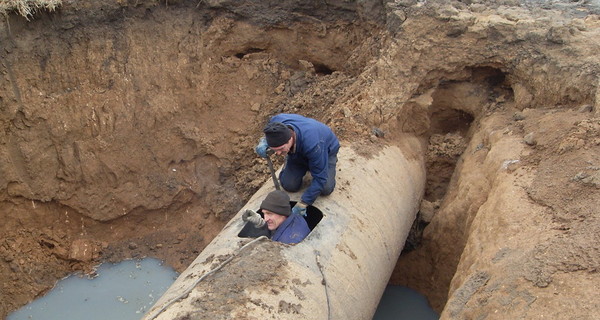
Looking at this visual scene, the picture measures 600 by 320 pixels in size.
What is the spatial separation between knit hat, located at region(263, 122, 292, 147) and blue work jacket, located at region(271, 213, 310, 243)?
68 centimetres

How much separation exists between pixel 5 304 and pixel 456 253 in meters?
5.95

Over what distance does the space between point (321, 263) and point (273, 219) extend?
580 millimetres

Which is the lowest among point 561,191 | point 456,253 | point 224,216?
point 224,216

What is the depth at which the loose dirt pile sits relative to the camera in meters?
6.71

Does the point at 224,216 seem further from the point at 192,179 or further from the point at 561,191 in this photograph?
the point at 561,191

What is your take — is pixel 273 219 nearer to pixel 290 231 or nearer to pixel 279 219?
pixel 279 219

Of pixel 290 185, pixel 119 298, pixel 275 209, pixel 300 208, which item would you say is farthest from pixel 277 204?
pixel 119 298

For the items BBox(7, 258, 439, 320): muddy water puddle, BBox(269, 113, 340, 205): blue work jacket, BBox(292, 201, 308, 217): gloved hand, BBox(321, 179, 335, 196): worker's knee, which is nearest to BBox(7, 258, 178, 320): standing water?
BBox(7, 258, 439, 320): muddy water puddle

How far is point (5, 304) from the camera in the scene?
24.5 feet

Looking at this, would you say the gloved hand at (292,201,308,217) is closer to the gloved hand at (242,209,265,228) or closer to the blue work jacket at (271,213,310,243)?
the blue work jacket at (271,213,310,243)

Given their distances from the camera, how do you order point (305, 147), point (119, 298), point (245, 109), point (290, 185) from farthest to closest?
point (245, 109)
point (119, 298)
point (290, 185)
point (305, 147)

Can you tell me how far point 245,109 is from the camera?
30.2 ft

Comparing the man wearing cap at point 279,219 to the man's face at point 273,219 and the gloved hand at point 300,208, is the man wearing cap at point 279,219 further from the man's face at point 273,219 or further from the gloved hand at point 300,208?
the gloved hand at point 300,208

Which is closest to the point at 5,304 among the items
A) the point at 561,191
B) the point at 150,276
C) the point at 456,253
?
the point at 150,276
